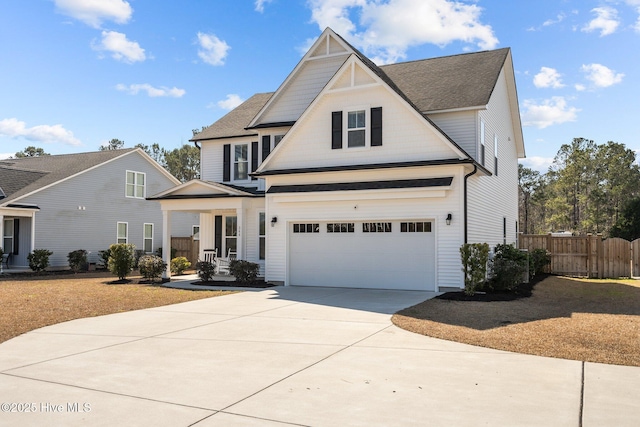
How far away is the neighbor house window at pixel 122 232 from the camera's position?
3141 centimetres

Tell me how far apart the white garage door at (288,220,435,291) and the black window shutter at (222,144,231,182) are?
5.79 metres

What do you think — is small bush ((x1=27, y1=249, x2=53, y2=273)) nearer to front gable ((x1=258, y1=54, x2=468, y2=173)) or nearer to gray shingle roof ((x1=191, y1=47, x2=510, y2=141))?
gray shingle roof ((x1=191, y1=47, x2=510, y2=141))

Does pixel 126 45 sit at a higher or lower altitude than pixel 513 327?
higher

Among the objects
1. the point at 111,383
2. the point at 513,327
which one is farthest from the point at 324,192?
the point at 111,383

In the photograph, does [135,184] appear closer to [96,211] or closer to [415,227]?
[96,211]

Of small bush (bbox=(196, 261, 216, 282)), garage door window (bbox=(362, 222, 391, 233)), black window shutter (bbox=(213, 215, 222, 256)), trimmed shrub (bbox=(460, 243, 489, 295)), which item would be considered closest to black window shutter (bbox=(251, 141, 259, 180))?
black window shutter (bbox=(213, 215, 222, 256))

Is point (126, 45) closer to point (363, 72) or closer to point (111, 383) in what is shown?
point (363, 72)

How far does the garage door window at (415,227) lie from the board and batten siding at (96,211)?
19862mm

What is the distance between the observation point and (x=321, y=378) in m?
6.52

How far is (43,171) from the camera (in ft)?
102

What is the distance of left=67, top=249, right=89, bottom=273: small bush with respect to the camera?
2742 centimetres

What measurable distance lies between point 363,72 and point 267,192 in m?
5.22

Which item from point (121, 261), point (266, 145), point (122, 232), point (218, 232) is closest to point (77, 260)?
point (122, 232)

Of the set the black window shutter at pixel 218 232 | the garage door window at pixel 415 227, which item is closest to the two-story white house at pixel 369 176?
the garage door window at pixel 415 227
